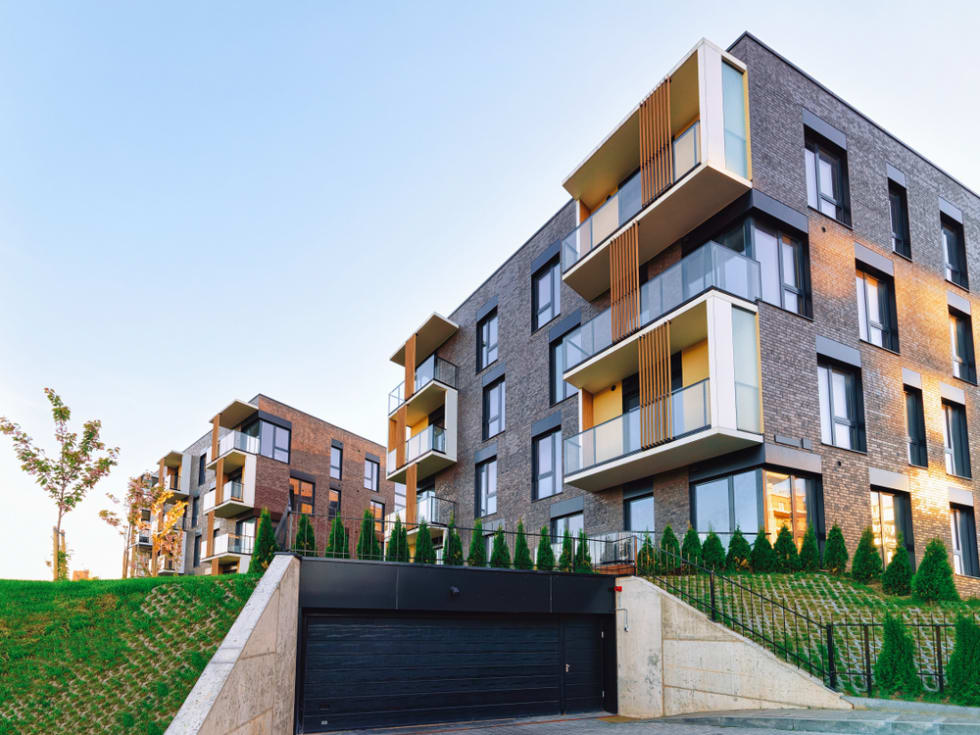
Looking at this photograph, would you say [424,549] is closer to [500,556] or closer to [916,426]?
[500,556]

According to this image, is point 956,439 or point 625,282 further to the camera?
point 956,439

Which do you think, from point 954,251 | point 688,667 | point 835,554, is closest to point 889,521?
point 835,554

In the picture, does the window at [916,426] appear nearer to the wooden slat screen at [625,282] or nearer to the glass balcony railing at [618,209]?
the wooden slat screen at [625,282]

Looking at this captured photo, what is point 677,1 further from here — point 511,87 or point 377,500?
point 377,500

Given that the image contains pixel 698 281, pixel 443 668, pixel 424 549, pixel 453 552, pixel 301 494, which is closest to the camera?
pixel 443 668

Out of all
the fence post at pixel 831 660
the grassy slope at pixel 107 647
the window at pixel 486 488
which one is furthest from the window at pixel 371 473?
the fence post at pixel 831 660

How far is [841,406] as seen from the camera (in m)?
17.8

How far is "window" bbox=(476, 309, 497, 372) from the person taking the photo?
27.4 meters

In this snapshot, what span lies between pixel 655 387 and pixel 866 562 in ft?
17.5

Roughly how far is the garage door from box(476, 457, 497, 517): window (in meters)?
10.7

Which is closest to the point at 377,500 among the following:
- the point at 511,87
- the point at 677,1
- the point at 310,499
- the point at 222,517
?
the point at 310,499

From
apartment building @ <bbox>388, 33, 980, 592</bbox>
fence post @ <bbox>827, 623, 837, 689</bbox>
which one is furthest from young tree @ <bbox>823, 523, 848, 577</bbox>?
fence post @ <bbox>827, 623, 837, 689</bbox>

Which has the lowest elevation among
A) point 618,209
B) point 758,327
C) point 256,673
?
point 256,673

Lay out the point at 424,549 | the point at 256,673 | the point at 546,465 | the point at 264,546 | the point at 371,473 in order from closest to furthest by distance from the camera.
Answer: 1. the point at 256,673
2. the point at 264,546
3. the point at 424,549
4. the point at 546,465
5. the point at 371,473
